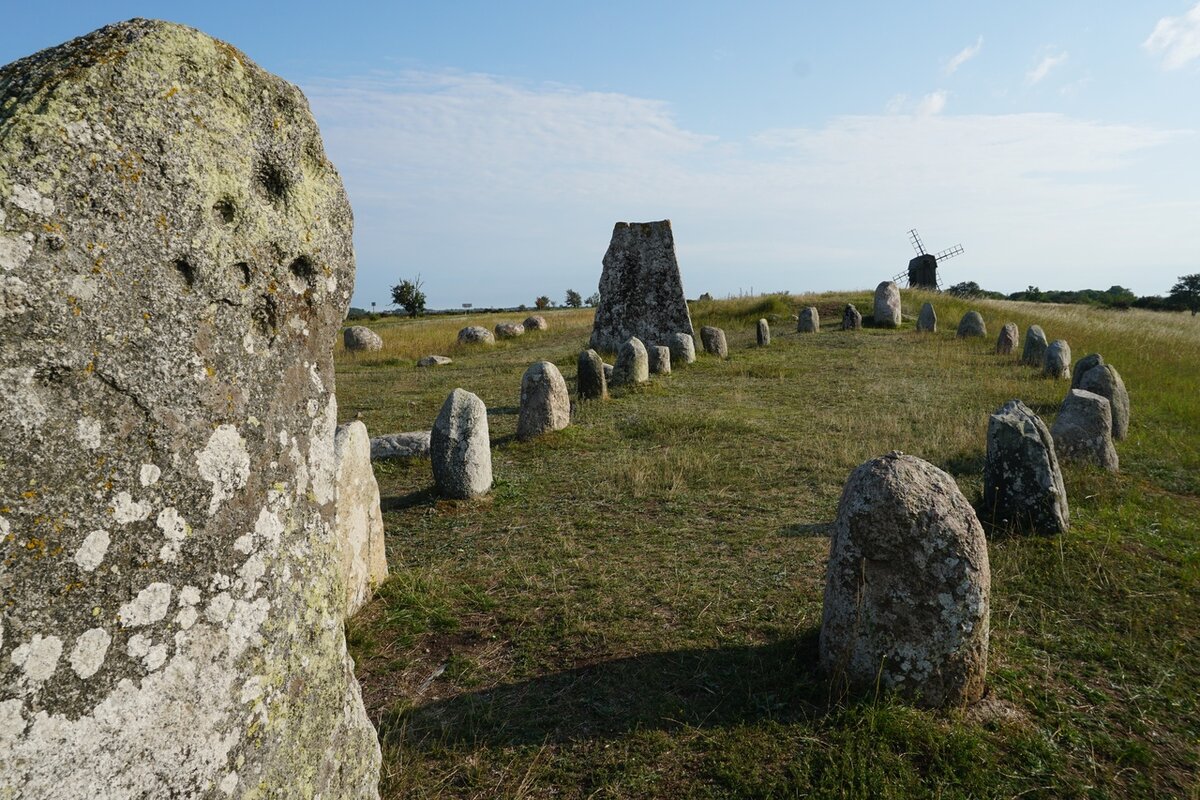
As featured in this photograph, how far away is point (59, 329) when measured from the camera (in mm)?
1942

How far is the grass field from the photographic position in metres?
3.79

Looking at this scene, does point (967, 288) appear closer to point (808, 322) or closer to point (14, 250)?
point (808, 322)

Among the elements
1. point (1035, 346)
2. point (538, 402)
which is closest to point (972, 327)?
point (1035, 346)

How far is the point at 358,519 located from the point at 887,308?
22.3 m

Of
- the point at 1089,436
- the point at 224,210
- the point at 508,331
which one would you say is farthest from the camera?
the point at 508,331

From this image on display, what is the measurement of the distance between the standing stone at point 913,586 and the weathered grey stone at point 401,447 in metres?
6.77

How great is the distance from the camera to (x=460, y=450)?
317 inches

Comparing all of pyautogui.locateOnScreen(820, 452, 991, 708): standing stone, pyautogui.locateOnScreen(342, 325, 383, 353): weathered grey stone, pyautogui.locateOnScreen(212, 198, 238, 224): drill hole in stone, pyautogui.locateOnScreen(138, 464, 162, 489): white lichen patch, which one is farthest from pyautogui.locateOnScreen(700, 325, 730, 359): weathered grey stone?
pyautogui.locateOnScreen(138, 464, 162, 489): white lichen patch

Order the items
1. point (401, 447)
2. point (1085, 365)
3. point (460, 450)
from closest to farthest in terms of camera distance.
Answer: point (460, 450)
point (401, 447)
point (1085, 365)

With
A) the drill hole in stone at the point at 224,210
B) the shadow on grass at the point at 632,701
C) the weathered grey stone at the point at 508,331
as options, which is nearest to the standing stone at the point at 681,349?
the weathered grey stone at the point at 508,331

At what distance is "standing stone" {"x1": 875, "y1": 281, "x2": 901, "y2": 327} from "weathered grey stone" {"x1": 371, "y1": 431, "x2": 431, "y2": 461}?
1878 centimetres

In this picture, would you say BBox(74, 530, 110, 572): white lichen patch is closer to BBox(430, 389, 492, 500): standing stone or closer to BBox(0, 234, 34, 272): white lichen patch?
BBox(0, 234, 34, 272): white lichen patch

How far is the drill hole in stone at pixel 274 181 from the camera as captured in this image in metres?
2.55

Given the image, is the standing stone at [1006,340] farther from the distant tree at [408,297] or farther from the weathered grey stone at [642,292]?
the distant tree at [408,297]
